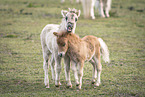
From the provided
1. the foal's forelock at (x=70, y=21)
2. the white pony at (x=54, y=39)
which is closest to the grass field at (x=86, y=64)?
the white pony at (x=54, y=39)

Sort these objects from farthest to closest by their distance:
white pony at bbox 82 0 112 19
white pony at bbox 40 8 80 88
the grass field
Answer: white pony at bbox 82 0 112 19
the grass field
white pony at bbox 40 8 80 88

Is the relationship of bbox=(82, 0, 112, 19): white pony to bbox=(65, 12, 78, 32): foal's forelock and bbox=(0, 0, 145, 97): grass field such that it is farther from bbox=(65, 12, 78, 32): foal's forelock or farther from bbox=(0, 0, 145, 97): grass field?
bbox=(65, 12, 78, 32): foal's forelock

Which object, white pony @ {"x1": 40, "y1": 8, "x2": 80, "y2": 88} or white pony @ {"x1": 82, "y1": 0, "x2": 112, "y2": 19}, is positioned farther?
white pony @ {"x1": 82, "y1": 0, "x2": 112, "y2": 19}

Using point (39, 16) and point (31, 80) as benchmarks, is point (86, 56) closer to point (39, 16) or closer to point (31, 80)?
point (31, 80)

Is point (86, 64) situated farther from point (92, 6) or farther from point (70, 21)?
point (92, 6)

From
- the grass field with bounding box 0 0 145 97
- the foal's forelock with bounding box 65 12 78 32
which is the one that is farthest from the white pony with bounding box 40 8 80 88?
the grass field with bounding box 0 0 145 97

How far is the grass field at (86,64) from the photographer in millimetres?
5723

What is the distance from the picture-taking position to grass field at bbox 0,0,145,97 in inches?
225

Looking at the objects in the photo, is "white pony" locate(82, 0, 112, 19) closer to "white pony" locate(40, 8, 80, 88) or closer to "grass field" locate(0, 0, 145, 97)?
"grass field" locate(0, 0, 145, 97)

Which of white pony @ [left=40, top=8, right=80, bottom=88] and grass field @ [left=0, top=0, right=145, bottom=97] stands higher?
white pony @ [left=40, top=8, right=80, bottom=88]

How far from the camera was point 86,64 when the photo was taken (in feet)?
26.0

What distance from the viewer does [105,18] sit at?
1580cm

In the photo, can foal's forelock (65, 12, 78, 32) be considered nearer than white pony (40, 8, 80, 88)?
No

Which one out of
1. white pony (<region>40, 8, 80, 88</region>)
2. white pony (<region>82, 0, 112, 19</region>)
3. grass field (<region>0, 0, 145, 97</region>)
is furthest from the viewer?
white pony (<region>82, 0, 112, 19</region>)
